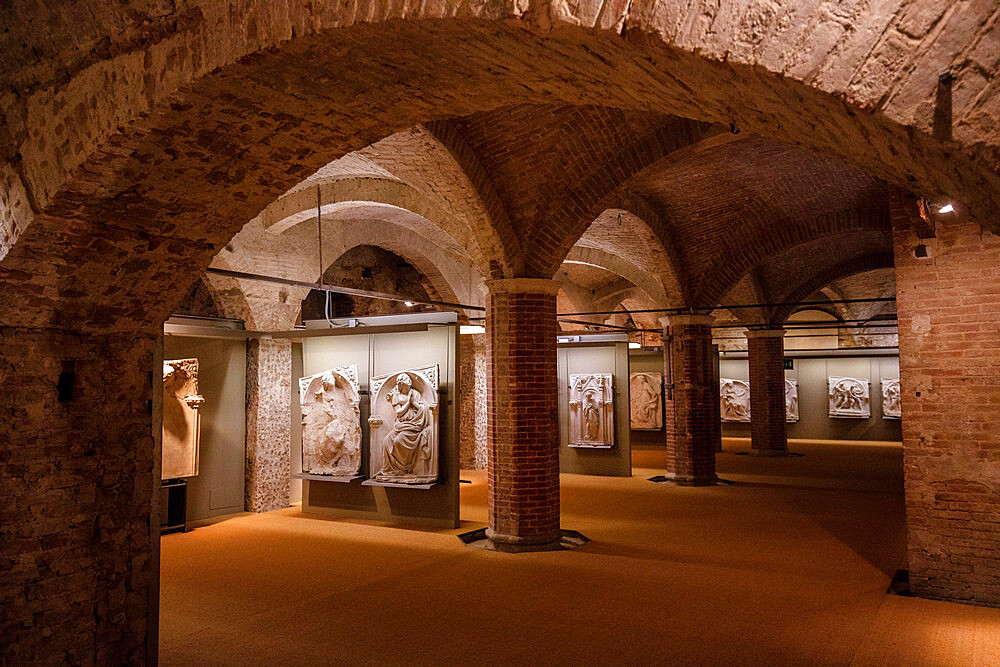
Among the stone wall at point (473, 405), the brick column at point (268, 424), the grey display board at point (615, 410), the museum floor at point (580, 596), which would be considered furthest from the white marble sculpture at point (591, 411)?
the brick column at point (268, 424)

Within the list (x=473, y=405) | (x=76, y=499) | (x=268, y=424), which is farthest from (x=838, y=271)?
A: (x=76, y=499)

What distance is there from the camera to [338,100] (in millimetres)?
3160

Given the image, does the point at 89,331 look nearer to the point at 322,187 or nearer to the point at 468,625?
the point at 468,625

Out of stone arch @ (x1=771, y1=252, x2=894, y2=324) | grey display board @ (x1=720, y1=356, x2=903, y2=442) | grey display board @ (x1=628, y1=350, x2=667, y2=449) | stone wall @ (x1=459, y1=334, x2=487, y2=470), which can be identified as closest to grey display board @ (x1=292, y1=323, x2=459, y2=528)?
stone wall @ (x1=459, y1=334, x2=487, y2=470)

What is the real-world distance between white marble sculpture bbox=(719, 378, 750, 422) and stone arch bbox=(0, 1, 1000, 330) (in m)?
18.7

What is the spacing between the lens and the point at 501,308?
7598 mm

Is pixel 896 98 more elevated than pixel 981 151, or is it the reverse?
pixel 896 98

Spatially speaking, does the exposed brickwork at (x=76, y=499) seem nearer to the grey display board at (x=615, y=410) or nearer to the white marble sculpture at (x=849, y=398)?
the grey display board at (x=615, y=410)

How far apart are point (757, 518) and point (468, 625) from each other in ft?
18.2

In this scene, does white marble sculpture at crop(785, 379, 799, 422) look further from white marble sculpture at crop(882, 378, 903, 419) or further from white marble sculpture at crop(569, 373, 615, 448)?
white marble sculpture at crop(569, 373, 615, 448)

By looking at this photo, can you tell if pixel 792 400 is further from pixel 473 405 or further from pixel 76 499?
pixel 76 499

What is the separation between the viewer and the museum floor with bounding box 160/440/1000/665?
15.2 feet

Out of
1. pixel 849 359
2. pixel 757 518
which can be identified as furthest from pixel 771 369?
pixel 757 518

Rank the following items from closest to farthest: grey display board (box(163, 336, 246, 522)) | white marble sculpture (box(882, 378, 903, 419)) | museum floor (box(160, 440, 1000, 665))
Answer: museum floor (box(160, 440, 1000, 665)) < grey display board (box(163, 336, 246, 522)) < white marble sculpture (box(882, 378, 903, 419))
